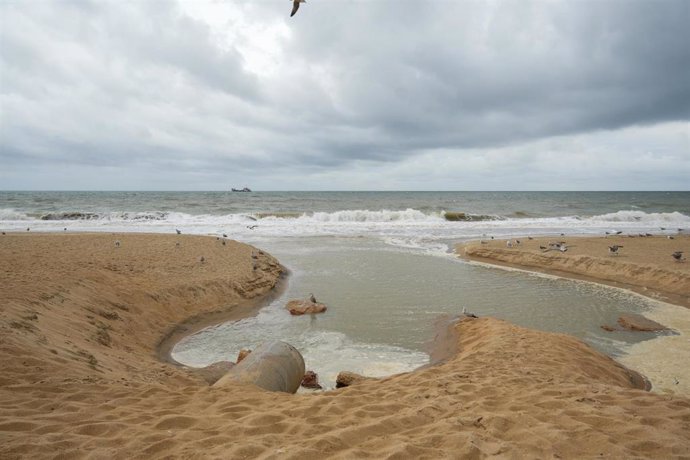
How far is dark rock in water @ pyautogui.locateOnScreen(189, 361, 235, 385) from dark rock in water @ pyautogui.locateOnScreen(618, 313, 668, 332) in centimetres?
950

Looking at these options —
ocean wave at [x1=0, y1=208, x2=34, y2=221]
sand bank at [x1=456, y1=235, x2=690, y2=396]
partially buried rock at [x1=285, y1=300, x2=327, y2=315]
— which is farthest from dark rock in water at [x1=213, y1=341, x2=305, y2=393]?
ocean wave at [x1=0, y1=208, x2=34, y2=221]

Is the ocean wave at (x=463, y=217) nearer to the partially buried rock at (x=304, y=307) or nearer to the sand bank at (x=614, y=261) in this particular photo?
the sand bank at (x=614, y=261)

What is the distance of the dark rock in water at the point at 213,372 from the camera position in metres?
6.13

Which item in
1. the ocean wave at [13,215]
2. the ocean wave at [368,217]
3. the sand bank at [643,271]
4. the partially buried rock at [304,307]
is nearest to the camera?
the sand bank at [643,271]

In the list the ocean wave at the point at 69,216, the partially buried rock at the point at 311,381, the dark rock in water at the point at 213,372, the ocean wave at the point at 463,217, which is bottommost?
the partially buried rock at the point at 311,381

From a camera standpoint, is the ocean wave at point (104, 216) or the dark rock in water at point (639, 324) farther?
the ocean wave at point (104, 216)

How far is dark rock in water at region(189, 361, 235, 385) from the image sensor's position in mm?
6133

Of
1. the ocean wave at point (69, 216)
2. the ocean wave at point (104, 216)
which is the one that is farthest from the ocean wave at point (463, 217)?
the ocean wave at point (69, 216)

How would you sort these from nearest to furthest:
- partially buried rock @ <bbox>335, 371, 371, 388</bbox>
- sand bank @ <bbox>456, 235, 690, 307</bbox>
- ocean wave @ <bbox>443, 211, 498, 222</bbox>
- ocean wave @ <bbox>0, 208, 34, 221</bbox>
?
partially buried rock @ <bbox>335, 371, 371, 388</bbox>, sand bank @ <bbox>456, 235, 690, 307</bbox>, ocean wave @ <bbox>0, 208, 34, 221</bbox>, ocean wave @ <bbox>443, 211, 498, 222</bbox>

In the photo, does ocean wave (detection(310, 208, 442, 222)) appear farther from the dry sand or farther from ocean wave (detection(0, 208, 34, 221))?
the dry sand

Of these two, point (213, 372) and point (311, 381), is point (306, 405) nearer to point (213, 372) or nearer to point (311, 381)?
point (311, 381)

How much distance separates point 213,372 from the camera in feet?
20.8

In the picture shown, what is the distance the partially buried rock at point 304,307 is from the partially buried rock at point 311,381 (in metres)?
3.87

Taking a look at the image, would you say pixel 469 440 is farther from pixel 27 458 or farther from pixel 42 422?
pixel 42 422
